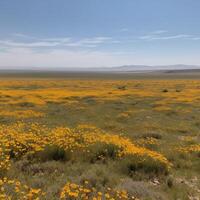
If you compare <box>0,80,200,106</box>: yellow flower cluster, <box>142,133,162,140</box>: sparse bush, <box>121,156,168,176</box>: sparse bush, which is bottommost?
<box>0,80,200,106</box>: yellow flower cluster

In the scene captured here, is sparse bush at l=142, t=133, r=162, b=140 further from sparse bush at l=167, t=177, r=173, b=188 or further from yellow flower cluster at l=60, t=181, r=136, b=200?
yellow flower cluster at l=60, t=181, r=136, b=200

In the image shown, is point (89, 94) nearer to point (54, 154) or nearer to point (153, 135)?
point (153, 135)

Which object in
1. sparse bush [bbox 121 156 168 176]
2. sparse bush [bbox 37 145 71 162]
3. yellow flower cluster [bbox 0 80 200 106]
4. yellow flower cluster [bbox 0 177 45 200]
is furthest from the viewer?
yellow flower cluster [bbox 0 80 200 106]

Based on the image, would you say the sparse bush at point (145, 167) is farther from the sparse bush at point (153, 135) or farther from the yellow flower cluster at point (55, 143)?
the sparse bush at point (153, 135)

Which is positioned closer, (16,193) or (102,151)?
(16,193)

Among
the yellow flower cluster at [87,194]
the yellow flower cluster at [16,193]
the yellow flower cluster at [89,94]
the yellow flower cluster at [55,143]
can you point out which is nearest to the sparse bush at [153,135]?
the yellow flower cluster at [55,143]

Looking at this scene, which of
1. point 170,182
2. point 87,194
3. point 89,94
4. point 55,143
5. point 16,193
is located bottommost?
point 89,94

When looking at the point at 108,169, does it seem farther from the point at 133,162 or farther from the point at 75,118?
the point at 75,118

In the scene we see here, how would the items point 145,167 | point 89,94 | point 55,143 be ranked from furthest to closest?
1. point 89,94
2. point 55,143
3. point 145,167

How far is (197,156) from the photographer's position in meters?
11.0

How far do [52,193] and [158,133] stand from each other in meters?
9.18

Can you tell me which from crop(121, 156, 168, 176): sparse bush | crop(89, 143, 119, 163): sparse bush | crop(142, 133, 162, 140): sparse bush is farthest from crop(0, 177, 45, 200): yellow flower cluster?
crop(142, 133, 162, 140): sparse bush

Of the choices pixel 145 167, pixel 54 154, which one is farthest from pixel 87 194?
pixel 54 154

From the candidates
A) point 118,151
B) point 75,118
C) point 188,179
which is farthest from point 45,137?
point 75,118
